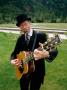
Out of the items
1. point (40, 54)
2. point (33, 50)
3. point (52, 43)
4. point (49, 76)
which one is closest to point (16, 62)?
point (33, 50)

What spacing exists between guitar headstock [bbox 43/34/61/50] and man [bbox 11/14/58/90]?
70 millimetres

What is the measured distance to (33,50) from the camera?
5367 millimetres

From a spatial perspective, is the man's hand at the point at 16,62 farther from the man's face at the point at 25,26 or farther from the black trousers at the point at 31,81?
the man's face at the point at 25,26

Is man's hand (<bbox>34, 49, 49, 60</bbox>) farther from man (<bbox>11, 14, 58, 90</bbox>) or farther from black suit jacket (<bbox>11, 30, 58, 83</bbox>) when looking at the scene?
black suit jacket (<bbox>11, 30, 58, 83</bbox>)

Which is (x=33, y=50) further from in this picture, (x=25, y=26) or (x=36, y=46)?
(x=25, y=26)

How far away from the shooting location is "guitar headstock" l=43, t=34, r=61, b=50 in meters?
5.09

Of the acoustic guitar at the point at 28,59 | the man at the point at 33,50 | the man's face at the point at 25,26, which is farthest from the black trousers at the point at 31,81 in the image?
the man's face at the point at 25,26

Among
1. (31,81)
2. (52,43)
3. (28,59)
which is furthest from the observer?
(31,81)

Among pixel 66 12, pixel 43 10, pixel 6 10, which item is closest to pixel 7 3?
pixel 6 10

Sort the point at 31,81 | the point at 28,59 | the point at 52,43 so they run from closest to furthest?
1. the point at 52,43
2. the point at 28,59
3. the point at 31,81

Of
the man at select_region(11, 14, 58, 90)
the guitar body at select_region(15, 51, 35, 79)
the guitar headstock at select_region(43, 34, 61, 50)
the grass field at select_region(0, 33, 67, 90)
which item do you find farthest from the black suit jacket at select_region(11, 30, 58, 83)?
the grass field at select_region(0, 33, 67, 90)

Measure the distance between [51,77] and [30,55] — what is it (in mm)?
3779

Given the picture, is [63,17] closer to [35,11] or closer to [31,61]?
[35,11]

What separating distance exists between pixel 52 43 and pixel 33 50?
380mm
